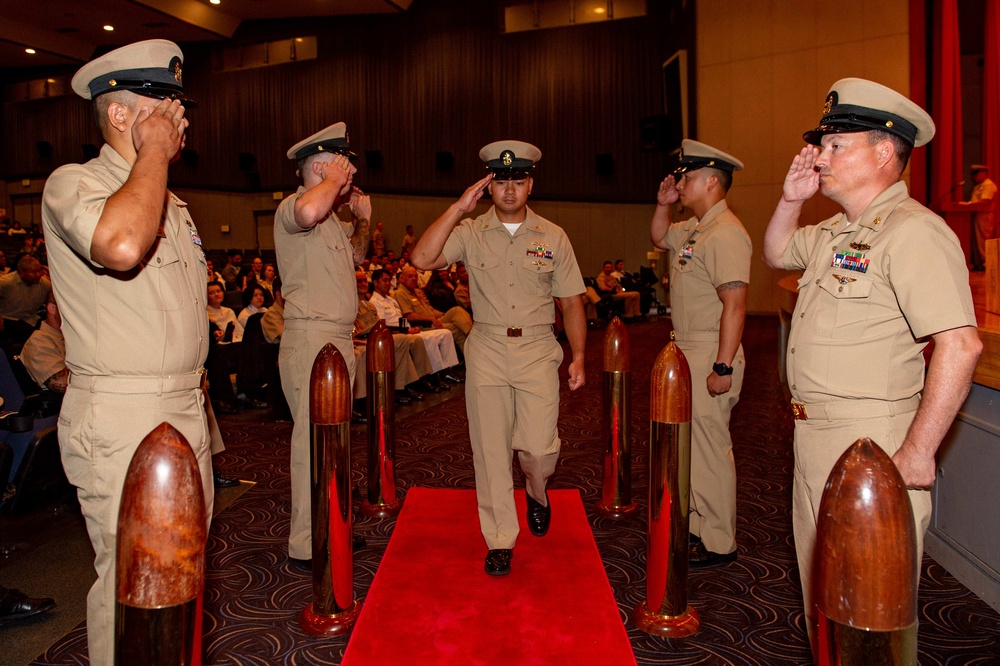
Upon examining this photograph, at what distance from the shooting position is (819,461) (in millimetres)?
1897

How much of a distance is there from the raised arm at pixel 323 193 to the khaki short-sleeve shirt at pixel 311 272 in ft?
0.37

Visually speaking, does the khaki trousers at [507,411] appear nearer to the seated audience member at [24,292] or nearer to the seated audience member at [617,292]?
the seated audience member at [24,292]

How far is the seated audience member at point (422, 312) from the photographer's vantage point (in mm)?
8695

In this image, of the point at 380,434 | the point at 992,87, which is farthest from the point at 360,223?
the point at 992,87

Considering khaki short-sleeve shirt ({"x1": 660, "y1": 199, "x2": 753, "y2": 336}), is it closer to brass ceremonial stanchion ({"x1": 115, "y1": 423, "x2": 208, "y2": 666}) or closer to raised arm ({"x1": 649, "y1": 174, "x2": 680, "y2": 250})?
raised arm ({"x1": 649, "y1": 174, "x2": 680, "y2": 250})

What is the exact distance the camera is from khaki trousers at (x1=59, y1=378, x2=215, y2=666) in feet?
5.64

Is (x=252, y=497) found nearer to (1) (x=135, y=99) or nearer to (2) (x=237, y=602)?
(2) (x=237, y=602)

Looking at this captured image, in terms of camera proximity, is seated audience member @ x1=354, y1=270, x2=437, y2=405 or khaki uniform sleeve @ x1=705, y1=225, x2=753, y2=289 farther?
seated audience member @ x1=354, y1=270, x2=437, y2=405

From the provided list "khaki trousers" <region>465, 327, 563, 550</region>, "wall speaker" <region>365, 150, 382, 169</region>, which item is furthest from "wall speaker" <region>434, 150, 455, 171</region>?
"khaki trousers" <region>465, 327, 563, 550</region>

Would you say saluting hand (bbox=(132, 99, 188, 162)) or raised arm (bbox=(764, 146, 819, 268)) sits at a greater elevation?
saluting hand (bbox=(132, 99, 188, 162))

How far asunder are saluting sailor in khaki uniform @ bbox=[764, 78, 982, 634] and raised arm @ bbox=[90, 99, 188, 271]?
5.45 feet

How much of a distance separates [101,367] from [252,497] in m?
2.70

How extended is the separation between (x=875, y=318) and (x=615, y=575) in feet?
5.55

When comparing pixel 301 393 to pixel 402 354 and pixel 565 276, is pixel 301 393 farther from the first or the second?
pixel 402 354
